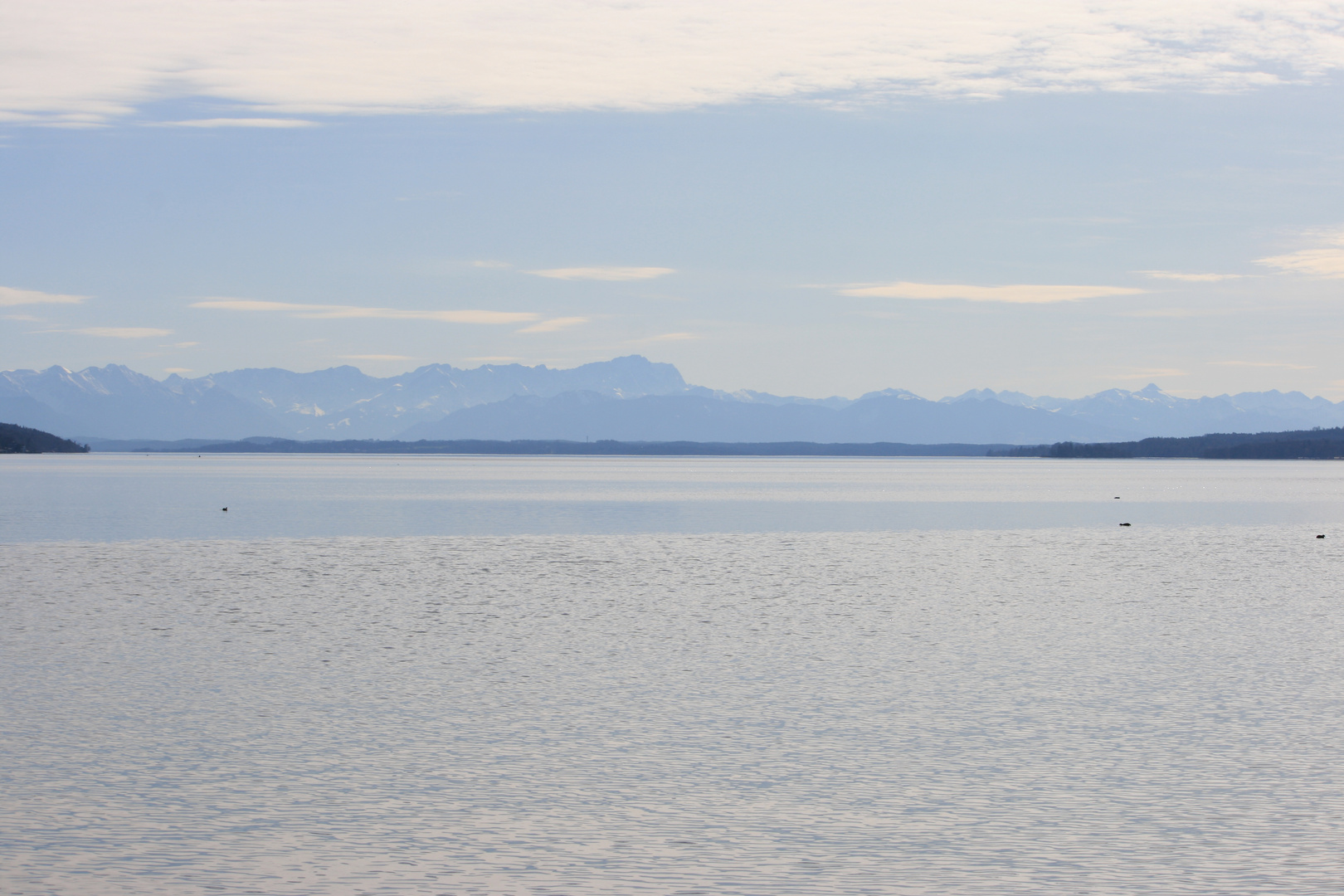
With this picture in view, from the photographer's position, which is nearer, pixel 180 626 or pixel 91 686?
pixel 91 686

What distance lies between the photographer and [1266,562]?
44594 millimetres

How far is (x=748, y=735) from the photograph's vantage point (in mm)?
17266

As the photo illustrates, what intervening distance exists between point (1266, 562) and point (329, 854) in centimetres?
4081

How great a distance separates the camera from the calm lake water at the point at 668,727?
38.9 ft

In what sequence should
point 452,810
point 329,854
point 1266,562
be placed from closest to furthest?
point 329,854 < point 452,810 < point 1266,562

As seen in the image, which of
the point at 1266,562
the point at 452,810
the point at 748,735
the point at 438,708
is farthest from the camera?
the point at 1266,562

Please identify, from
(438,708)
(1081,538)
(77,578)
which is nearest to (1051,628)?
(438,708)

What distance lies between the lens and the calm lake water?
11852 mm

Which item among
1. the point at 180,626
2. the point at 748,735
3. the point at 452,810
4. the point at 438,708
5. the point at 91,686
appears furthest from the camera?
the point at 180,626

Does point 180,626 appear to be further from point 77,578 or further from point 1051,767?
point 1051,767

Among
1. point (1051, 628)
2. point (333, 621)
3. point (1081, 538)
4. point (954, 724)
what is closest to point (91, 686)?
point (333, 621)

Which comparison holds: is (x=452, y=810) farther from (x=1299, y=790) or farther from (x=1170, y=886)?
(x=1299, y=790)

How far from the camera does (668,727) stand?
17828mm

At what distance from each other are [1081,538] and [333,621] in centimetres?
3921
